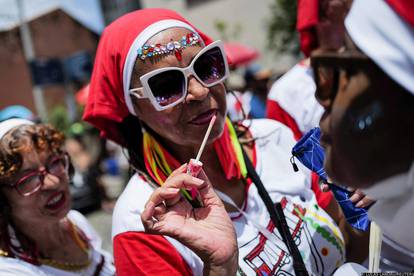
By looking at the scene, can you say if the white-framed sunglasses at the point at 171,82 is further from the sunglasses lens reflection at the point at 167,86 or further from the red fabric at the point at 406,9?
the red fabric at the point at 406,9

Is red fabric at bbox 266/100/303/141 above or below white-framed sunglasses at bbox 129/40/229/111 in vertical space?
below

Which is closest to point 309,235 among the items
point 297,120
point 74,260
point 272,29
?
point 297,120

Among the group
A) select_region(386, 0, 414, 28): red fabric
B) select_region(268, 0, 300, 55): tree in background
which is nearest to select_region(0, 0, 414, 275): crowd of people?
select_region(386, 0, 414, 28): red fabric

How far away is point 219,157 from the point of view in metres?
1.72

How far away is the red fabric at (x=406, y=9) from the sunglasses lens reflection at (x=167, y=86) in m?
0.82

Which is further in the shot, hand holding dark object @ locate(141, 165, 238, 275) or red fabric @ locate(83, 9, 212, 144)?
red fabric @ locate(83, 9, 212, 144)

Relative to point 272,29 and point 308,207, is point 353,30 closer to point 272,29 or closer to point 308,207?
point 308,207

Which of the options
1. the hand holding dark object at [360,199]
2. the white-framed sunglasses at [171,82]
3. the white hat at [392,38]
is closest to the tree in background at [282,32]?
the white-framed sunglasses at [171,82]

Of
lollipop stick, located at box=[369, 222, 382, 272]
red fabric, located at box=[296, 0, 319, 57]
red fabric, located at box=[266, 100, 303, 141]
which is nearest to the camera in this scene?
lollipop stick, located at box=[369, 222, 382, 272]

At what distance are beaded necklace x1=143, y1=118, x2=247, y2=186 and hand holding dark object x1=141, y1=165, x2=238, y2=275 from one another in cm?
32

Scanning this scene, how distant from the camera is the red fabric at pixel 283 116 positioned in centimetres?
232

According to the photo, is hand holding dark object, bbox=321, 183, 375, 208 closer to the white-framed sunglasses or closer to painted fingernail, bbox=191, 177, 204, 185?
painted fingernail, bbox=191, 177, 204, 185

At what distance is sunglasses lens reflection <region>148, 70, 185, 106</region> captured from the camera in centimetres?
149

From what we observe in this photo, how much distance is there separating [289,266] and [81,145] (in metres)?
7.06
